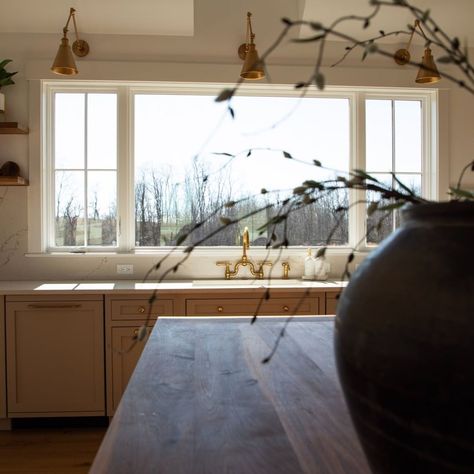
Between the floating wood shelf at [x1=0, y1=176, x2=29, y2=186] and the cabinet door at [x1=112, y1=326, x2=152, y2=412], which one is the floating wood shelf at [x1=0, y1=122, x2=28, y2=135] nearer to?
the floating wood shelf at [x1=0, y1=176, x2=29, y2=186]

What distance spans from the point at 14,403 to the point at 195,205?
1.88 metres

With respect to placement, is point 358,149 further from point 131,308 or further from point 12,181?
point 12,181

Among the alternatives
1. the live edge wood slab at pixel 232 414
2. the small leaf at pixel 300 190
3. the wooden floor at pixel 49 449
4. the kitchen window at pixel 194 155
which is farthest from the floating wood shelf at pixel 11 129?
the small leaf at pixel 300 190

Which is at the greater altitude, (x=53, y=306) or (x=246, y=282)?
(x=246, y=282)

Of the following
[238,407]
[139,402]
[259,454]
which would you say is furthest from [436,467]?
[139,402]

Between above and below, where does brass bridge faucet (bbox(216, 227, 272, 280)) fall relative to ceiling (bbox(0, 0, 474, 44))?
below

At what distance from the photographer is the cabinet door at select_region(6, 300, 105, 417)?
342cm

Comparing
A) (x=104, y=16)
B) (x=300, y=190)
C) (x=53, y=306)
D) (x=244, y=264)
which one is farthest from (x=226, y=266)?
(x=300, y=190)

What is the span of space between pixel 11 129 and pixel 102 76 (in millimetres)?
747

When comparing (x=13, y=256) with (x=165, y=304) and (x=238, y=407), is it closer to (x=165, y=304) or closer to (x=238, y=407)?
(x=165, y=304)

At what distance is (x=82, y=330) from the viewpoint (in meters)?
3.46

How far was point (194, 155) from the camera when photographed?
13.4 feet

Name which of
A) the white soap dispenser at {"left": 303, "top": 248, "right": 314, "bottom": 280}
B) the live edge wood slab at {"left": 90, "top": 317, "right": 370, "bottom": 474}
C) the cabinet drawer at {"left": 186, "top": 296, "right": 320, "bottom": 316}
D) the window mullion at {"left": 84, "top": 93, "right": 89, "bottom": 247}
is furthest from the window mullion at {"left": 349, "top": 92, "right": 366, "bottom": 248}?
the live edge wood slab at {"left": 90, "top": 317, "right": 370, "bottom": 474}

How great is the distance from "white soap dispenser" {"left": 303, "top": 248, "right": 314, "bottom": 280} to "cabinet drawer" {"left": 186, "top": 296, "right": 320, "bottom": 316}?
0.52 metres
